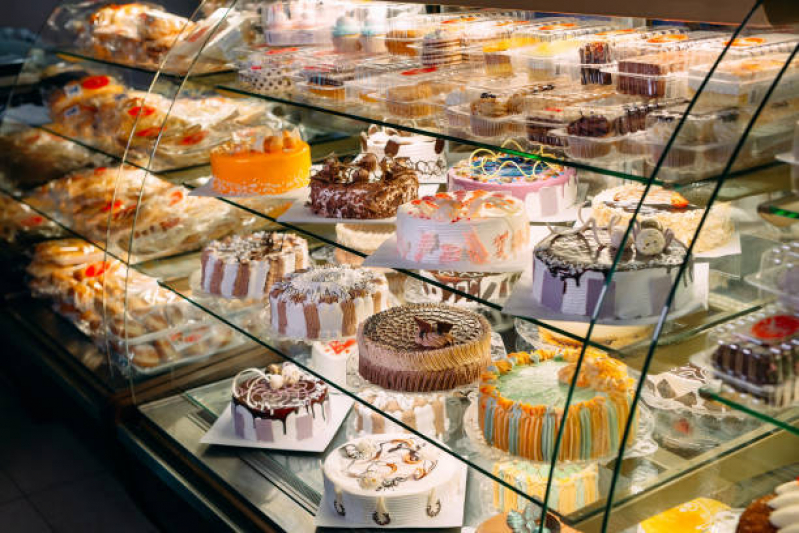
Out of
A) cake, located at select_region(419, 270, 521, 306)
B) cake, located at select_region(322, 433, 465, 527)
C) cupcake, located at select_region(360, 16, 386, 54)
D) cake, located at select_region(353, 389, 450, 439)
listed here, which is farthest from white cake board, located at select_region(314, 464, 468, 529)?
cupcake, located at select_region(360, 16, 386, 54)

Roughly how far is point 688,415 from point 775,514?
484mm

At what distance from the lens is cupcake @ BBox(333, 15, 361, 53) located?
3.75 metres

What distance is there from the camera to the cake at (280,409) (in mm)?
3879

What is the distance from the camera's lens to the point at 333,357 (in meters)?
3.48

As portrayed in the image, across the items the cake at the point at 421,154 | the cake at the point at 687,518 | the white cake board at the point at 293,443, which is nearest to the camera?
the cake at the point at 687,518

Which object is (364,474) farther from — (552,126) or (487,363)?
(552,126)

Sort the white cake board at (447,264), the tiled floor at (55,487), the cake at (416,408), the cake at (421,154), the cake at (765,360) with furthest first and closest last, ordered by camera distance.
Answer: the tiled floor at (55,487), the cake at (421,154), the cake at (416,408), the white cake board at (447,264), the cake at (765,360)

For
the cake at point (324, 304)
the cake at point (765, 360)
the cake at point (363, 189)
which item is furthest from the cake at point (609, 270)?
the cake at point (324, 304)

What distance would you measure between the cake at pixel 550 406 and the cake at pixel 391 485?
67 cm

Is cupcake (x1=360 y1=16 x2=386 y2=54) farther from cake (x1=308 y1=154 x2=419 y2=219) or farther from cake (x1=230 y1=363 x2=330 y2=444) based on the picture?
cake (x1=230 y1=363 x2=330 y2=444)

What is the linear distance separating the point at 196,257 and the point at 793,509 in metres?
3.03

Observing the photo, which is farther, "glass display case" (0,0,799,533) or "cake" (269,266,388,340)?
"cake" (269,266,388,340)

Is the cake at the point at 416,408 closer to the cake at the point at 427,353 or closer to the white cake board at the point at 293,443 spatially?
the cake at the point at 427,353

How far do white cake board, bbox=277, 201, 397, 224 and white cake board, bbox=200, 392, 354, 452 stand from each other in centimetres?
104
